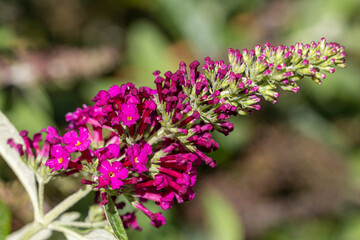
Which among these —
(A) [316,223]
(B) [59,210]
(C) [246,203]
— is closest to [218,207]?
(C) [246,203]

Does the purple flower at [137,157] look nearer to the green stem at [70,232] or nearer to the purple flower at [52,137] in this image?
the purple flower at [52,137]

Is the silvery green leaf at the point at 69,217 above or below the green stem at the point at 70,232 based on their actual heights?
above

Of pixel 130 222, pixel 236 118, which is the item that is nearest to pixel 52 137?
pixel 130 222

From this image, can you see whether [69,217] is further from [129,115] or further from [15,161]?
[129,115]

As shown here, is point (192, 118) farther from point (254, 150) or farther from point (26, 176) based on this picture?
point (254, 150)

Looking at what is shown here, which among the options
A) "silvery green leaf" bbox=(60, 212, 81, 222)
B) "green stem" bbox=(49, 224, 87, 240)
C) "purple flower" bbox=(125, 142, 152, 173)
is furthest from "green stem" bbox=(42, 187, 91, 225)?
"purple flower" bbox=(125, 142, 152, 173)

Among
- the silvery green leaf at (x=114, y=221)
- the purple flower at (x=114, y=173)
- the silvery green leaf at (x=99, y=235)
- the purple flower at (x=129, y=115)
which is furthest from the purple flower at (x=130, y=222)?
the purple flower at (x=129, y=115)

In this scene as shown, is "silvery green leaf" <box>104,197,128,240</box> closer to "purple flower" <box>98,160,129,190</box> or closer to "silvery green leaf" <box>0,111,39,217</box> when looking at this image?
"purple flower" <box>98,160,129,190</box>
